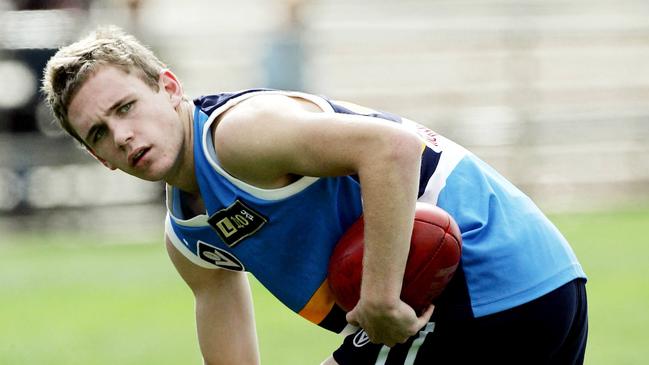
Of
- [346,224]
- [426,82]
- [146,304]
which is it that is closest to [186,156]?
[346,224]

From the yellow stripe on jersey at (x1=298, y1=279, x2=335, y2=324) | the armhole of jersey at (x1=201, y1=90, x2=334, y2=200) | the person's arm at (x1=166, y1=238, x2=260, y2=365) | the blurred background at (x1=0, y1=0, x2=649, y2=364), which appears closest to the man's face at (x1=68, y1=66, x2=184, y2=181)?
the armhole of jersey at (x1=201, y1=90, x2=334, y2=200)

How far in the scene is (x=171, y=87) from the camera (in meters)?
4.10

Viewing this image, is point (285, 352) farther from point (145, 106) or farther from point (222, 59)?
point (222, 59)

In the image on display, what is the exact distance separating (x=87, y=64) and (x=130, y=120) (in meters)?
0.20

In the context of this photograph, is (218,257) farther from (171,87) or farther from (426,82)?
(426,82)

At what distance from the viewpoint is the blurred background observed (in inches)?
500

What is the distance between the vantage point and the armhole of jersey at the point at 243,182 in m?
3.85

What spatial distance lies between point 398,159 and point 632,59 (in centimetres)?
1104

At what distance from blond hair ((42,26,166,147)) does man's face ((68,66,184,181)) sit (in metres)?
0.02

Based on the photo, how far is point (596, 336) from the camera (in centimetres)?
777

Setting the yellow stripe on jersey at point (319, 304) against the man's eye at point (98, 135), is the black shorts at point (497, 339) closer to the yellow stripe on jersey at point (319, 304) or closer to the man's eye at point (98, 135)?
the yellow stripe on jersey at point (319, 304)

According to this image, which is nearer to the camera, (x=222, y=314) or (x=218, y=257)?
(x=218, y=257)

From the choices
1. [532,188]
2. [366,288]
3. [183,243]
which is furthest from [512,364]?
[532,188]

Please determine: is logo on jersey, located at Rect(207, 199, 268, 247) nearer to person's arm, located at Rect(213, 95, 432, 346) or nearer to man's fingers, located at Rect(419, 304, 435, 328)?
person's arm, located at Rect(213, 95, 432, 346)
